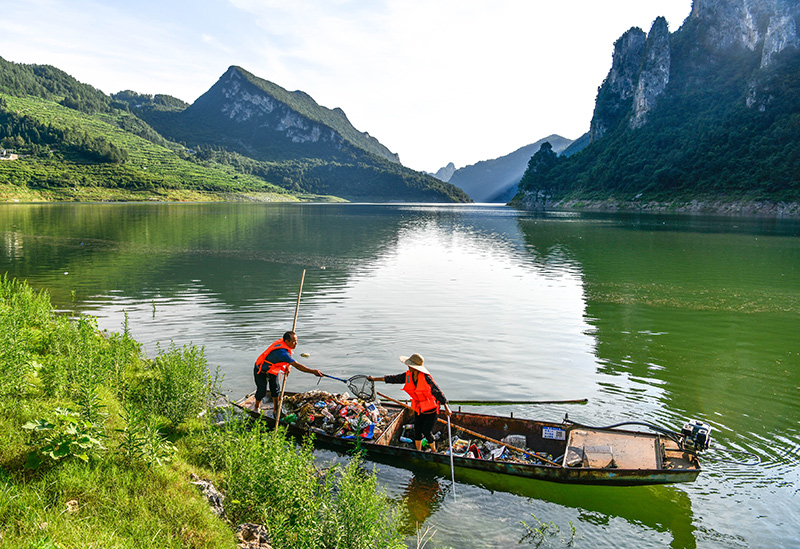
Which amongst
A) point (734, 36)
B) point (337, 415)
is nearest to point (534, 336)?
point (337, 415)

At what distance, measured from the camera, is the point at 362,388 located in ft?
44.8

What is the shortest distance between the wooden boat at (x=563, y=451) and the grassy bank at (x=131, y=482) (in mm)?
1871

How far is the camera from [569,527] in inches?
377

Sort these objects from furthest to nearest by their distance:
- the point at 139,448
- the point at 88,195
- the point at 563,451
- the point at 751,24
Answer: the point at 751,24, the point at 88,195, the point at 563,451, the point at 139,448

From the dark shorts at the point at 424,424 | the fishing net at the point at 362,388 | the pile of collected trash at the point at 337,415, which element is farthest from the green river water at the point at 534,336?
the fishing net at the point at 362,388

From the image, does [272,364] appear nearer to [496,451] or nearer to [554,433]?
[496,451]

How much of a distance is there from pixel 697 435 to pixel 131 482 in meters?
11.3

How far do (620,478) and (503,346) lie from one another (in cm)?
1048

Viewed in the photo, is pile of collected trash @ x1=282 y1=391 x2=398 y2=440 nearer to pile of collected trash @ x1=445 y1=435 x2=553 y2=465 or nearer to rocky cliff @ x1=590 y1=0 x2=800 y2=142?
pile of collected trash @ x1=445 y1=435 x2=553 y2=465

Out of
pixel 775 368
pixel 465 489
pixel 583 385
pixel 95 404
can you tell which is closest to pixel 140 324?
pixel 95 404

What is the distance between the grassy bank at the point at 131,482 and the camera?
5902 mm

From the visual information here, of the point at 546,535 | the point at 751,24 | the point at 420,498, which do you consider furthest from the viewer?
the point at 751,24

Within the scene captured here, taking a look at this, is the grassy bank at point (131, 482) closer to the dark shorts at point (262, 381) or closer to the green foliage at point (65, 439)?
the green foliage at point (65, 439)

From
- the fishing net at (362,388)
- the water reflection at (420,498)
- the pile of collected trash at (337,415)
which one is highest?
the fishing net at (362,388)
